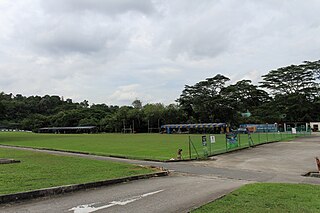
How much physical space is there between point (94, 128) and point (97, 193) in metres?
96.8

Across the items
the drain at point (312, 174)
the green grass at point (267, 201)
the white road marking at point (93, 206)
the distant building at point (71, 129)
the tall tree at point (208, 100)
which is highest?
the tall tree at point (208, 100)

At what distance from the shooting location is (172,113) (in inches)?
3403

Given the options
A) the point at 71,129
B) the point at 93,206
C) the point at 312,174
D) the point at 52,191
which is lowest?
the point at 312,174

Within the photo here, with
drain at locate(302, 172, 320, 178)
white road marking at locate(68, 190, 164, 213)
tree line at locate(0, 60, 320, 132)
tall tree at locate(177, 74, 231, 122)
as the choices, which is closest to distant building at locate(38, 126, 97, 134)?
tree line at locate(0, 60, 320, 132)

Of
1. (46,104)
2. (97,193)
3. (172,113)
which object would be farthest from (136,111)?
(97,193)

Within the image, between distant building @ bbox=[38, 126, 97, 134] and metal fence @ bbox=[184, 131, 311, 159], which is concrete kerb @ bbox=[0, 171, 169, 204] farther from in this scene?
distant building @ bbox=[38, 126, 97, 134]

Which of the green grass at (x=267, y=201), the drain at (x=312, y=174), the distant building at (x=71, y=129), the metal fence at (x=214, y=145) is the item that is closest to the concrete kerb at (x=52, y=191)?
the green grass at (x=267, y=201)

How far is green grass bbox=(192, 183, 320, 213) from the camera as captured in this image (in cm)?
623

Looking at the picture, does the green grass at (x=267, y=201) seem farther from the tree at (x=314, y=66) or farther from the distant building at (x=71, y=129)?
the distant building at (x=71, y=129)

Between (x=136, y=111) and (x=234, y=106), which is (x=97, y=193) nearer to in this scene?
(x=234, y=106)

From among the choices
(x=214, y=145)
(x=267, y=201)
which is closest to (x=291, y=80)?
(x=214, y=145)

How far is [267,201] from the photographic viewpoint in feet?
23.2

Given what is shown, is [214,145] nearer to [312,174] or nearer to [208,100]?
[312,174]

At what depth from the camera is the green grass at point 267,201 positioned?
6.23 metres
